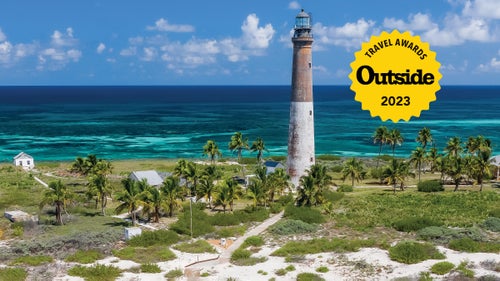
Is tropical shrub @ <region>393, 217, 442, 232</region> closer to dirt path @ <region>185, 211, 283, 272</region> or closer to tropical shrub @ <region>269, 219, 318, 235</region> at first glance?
tropical shrub @ <region>269, 219, 318, 235</region>

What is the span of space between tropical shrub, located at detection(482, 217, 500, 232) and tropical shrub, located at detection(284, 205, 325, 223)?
14.0m

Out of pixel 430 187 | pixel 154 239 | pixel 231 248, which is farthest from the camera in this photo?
pixel 430 187

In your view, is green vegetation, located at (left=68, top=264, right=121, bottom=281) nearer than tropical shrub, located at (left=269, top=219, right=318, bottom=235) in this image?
Yes

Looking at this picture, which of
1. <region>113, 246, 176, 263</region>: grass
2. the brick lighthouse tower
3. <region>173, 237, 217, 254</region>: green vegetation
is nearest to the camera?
<region>113, 246, 176, 263</region>: grass

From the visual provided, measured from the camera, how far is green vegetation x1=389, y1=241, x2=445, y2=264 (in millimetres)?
35497

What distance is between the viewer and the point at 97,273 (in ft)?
113

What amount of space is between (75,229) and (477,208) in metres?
38.2

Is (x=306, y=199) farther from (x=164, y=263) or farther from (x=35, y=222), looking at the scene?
(x=35, y=222)

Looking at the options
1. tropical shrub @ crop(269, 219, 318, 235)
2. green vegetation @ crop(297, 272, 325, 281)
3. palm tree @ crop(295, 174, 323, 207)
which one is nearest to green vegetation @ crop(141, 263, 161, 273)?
green vegetation @ crop(297, 272, 325, 281)

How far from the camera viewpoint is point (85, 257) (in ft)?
124

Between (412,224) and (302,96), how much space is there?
64.2 feet

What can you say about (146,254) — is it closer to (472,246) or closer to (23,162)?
(472,246)

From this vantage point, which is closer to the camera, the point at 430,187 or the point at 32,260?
the point at 32,260

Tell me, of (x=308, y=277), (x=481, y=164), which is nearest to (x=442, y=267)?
(x=308, y=277)
